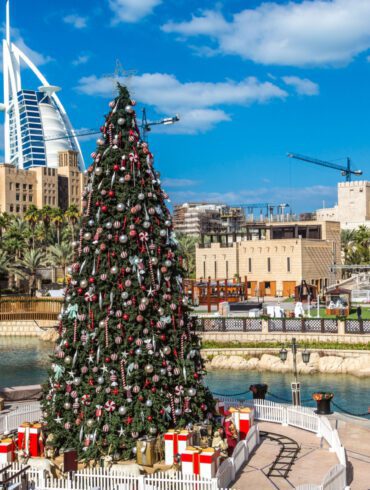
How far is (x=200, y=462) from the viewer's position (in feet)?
40.9

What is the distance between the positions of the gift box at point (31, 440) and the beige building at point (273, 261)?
49699mm

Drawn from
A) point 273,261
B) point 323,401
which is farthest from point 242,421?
point 273,261

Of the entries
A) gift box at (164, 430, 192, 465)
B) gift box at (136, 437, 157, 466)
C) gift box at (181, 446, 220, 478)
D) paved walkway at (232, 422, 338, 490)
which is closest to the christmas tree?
gift box at (136, 437, 157, 466)

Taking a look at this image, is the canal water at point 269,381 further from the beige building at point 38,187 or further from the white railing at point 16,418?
the beige building at point 38,187

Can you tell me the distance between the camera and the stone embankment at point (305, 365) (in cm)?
3231

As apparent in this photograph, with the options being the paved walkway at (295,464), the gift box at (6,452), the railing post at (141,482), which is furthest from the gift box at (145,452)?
the gift box at (6,452)

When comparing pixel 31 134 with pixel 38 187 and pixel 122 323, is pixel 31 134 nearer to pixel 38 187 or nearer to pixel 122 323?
pixel 38 187

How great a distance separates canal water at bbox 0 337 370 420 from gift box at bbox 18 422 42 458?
37.0ft

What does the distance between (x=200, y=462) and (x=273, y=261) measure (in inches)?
2178

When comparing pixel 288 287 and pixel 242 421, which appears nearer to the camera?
pixel 242 421

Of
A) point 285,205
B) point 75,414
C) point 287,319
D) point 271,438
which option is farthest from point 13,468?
point 285,205

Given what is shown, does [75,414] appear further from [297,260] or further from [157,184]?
[297,260]

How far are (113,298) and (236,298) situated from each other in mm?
44030

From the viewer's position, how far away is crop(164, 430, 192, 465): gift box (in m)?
13.2
